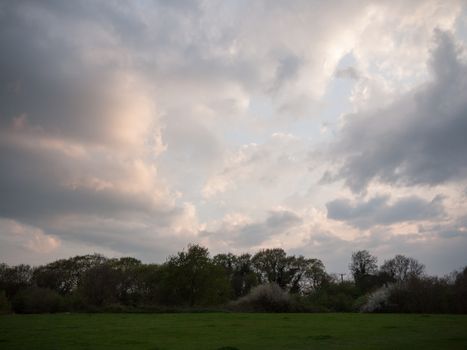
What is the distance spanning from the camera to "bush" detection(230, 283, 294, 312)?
55469 mm

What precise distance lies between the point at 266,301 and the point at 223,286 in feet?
36.3

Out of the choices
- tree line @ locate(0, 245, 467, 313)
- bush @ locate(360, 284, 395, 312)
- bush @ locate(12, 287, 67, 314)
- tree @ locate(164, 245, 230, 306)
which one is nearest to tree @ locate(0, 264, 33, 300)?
tree line @ locate(0, 245, 467, 313)

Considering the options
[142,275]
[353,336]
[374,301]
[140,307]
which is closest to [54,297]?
[140,307]

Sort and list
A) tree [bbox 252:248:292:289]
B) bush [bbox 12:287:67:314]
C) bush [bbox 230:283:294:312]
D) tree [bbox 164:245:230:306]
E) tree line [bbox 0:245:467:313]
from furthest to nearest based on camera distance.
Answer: tree [bbox 252:248:292:289]
tree [bbox 164:245:230:306]
bush [bbox 230:283:294:312]
bush [bbox 12:287:67:314]
tree line [bbox 0:245:467:313]

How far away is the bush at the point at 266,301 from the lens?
5547cm

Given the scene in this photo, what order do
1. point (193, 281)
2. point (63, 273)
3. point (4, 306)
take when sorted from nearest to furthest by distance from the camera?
point (4, 306)
point (193, 281)
point (63, 273)

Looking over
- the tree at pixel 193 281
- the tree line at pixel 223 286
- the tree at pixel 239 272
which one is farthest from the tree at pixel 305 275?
the tree at pixel 193 281

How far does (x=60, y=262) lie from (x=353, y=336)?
83621 millimetres

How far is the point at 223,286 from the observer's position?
213ft

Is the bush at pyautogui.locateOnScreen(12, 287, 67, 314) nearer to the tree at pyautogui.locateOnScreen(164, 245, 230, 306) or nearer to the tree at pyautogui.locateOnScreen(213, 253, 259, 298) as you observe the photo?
the tree at pyautogui.locateOnScreen(164, 245, 230, 306)

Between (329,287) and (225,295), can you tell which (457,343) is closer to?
(225,295)

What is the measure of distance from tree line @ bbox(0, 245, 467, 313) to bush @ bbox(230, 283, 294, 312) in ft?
0.44

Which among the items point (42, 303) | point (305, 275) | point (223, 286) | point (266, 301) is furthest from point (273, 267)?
point (42, 303)

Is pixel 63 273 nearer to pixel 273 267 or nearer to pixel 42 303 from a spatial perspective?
pixel 42 303
